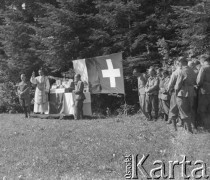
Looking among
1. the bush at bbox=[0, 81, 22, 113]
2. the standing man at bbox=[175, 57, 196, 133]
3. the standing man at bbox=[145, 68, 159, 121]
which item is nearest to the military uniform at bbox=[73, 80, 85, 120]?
the standing man at bbox=[145, 68, 159, 121]

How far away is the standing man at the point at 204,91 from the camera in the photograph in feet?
29.2

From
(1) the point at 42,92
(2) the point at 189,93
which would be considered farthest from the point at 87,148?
(1) the point at 42,92

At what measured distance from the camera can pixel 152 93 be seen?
1132 centimetres

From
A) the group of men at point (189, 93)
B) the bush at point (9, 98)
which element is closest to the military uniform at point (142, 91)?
the group of men at point (189, 93)

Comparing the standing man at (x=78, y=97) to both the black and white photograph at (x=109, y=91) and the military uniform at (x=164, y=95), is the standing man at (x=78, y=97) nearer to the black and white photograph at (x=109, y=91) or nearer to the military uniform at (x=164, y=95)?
the black and white photograph at (x=109, y=91)

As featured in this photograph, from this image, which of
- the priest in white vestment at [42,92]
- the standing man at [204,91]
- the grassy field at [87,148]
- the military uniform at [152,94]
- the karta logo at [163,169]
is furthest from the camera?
the priest in white vestment at [42,92]

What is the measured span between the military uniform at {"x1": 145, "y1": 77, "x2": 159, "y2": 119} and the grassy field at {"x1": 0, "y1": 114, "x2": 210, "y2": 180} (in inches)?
42.1

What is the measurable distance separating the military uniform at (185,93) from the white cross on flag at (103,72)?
361cm

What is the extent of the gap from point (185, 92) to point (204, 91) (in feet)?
2.19

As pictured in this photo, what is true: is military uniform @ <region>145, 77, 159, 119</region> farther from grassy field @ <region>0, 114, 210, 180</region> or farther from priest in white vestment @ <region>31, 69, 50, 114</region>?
priest in white vestment @ <region>31, 69, 50, 114</region>

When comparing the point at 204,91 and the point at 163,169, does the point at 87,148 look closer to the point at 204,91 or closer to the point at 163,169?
the point at 163,169

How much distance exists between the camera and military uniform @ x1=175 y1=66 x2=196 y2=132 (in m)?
8.72

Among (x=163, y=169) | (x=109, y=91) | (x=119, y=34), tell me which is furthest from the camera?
(x=119, y=34)

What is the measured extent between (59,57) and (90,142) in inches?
278
